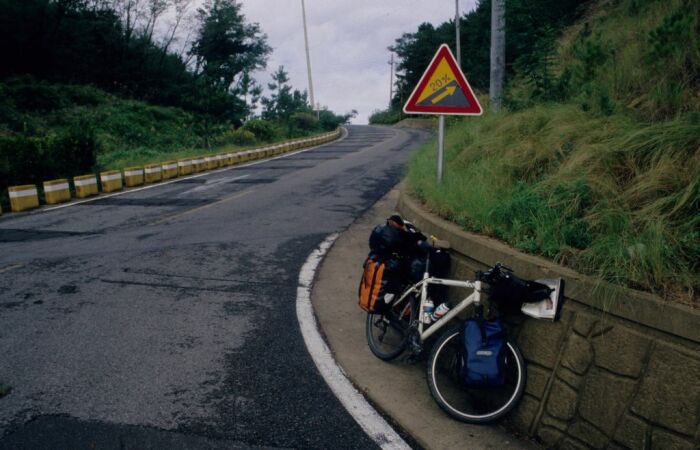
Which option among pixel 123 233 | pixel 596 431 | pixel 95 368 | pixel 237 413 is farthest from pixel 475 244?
pixel 123 233

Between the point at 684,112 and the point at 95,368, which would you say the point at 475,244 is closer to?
the point at 684,112

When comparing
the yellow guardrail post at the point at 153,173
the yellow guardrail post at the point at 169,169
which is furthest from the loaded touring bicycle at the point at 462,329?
the yellow guardrail post at the point at 169,169

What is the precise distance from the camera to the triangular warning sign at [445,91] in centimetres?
607

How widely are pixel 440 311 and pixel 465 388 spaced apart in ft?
2.06

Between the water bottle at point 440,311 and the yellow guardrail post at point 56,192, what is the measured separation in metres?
12.8

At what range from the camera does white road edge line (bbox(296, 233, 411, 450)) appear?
133 inches

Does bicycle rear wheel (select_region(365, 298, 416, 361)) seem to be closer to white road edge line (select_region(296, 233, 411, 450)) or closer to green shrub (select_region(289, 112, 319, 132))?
white road edge line (select_region(296, 233, 411, 450))

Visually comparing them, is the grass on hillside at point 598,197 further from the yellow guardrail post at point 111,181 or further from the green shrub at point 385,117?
the green shrub at point 385,117

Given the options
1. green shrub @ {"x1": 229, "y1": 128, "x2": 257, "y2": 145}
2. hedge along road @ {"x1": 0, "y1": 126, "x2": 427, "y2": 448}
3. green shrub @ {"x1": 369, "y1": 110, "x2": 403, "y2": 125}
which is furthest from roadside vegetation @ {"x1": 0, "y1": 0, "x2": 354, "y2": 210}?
green shrub @ {"x1": 369, "y1": 110, "x2": 403, "y2": 125}

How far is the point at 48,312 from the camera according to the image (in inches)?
214

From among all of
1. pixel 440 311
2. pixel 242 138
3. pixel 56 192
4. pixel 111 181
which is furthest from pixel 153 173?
pixel 242 138

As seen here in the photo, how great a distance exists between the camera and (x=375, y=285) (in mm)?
4410

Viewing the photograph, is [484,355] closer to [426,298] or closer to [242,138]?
[426,298]

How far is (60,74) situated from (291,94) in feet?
88.8
